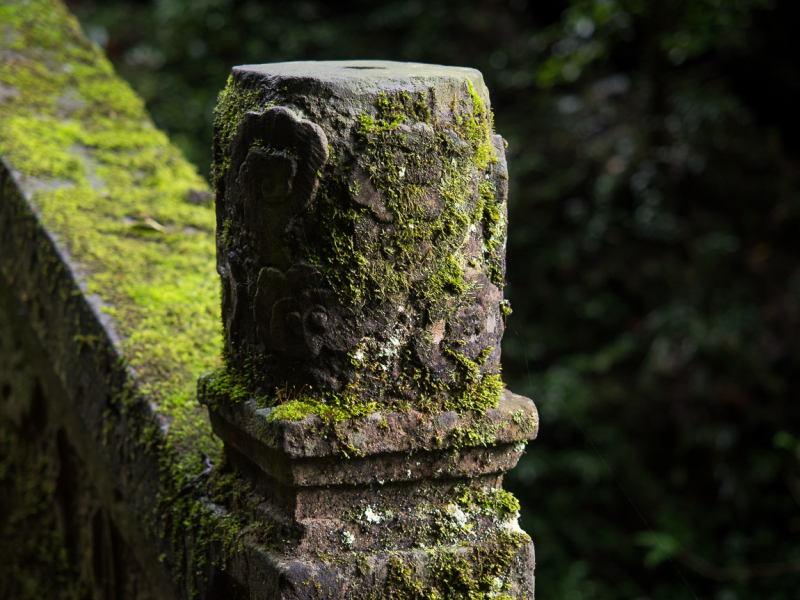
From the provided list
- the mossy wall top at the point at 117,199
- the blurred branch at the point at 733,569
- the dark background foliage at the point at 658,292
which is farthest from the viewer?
the dark background foliage at the point at 658,292

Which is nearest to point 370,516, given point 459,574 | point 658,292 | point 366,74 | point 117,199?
point 459,574

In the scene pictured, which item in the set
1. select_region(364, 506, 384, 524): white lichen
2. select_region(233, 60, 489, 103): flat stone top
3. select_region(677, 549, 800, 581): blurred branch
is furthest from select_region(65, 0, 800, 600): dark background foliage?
select_region(233, 60, 489, 103): flat stone top

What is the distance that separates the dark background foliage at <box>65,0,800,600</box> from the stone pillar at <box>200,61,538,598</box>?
2797mm

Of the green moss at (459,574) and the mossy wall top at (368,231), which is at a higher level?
the mossy wall top at (368,231)

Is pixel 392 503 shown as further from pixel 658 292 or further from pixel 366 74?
pixel 658 292

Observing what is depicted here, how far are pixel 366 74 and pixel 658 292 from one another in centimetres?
406

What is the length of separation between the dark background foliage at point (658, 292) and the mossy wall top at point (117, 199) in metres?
2.60

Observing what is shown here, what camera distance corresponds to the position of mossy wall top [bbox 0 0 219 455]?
5.86ft

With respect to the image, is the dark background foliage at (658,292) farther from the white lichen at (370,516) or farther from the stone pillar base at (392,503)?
the white lichen at (370,516)

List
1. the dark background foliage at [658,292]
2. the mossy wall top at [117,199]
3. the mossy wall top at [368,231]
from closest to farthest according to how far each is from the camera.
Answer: the mossy wall top at [368,231] → the mossy wall top at [117,199] → the dark background foliage at [658,292]

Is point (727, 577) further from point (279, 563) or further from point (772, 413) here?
point (279, 563)

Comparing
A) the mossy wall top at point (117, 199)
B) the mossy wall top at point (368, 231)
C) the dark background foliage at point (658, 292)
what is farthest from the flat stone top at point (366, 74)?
the dark background foliage at point (658, 292)

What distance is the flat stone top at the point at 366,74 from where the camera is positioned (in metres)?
1.10

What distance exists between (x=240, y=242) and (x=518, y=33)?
18.6ft
